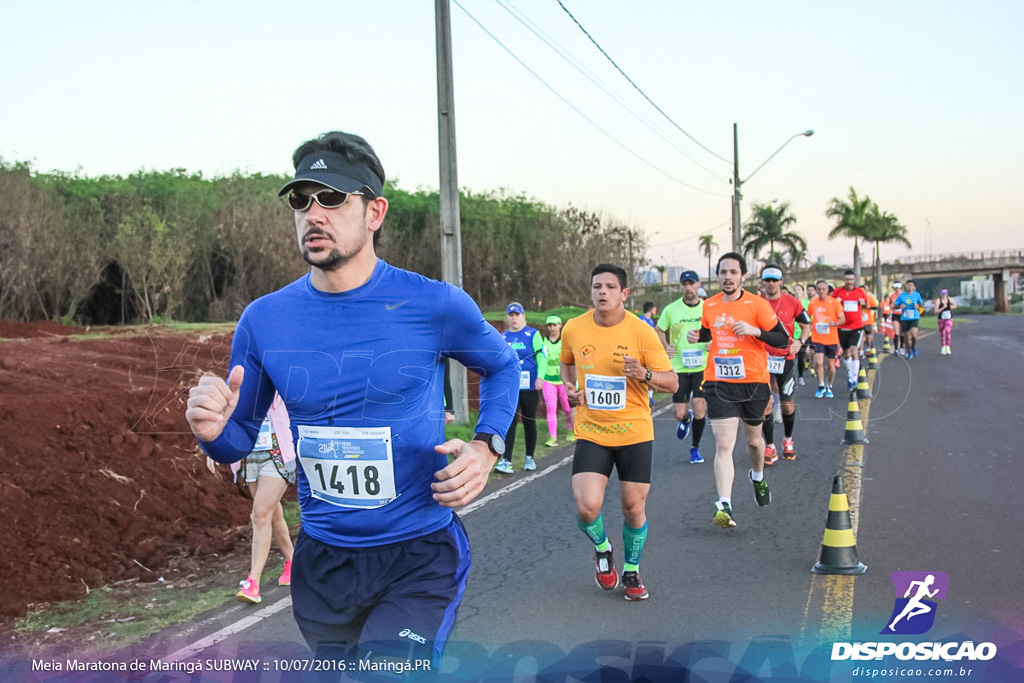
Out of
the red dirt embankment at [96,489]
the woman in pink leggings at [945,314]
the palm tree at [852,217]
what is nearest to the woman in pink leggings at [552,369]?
the red dirt embankment at [96,489]

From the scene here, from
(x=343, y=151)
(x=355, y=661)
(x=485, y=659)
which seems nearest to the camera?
(x=355, y=661)

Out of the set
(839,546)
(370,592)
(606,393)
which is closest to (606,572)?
(606,393)

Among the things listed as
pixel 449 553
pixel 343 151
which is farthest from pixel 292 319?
pixel 449 553

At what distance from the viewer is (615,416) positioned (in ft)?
19.3

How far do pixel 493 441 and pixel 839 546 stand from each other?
4025 millimetres

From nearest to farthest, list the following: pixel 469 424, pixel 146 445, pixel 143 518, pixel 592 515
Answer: pixel 592 515
pixel 143 518
pixel 146 445
pixel 469 424

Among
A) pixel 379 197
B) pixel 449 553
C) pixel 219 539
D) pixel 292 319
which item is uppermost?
pixel 379 197

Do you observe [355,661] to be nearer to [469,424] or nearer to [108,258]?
[469,424]

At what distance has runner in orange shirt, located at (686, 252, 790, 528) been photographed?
25.1 ft

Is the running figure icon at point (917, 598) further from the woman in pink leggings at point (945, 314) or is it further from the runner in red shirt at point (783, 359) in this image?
the woman in pink leggings at point (945, 314)

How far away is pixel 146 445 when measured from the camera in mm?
8836

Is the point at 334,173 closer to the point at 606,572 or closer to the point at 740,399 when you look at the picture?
the point at 606,572

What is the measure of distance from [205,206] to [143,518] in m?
31.2

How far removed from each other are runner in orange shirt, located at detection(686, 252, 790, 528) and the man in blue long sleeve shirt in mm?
5015
